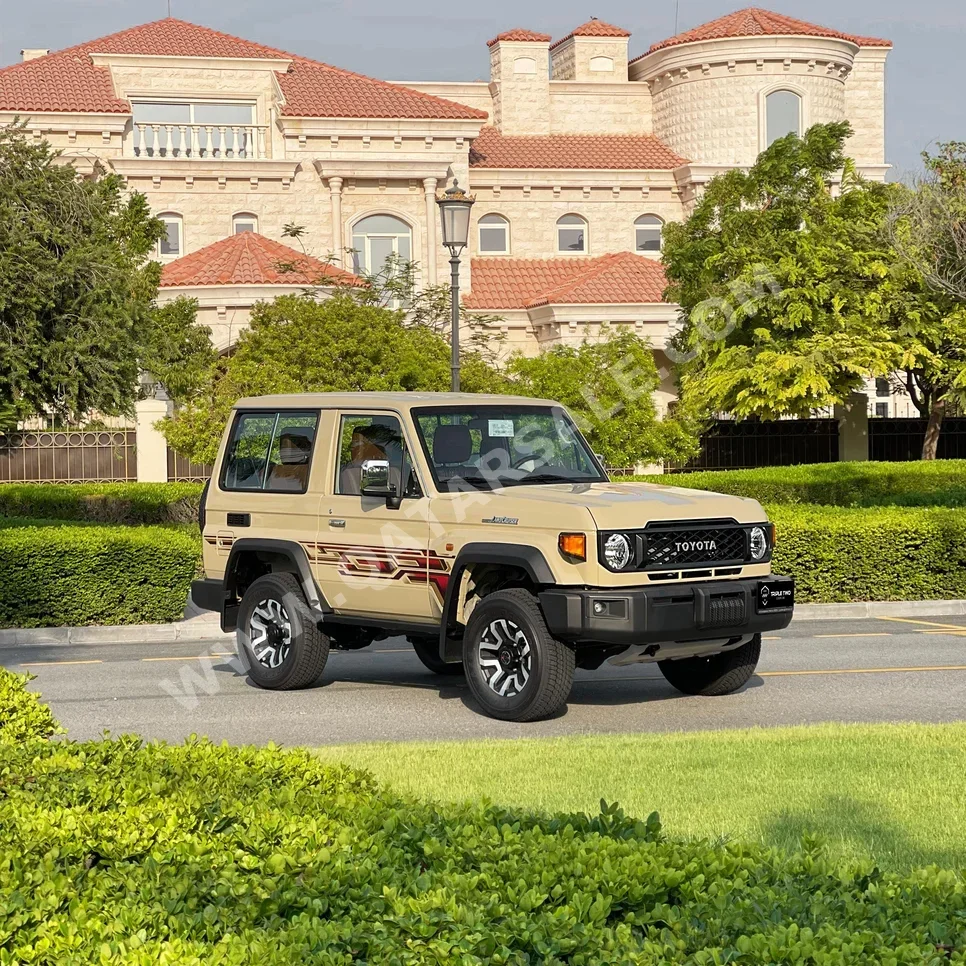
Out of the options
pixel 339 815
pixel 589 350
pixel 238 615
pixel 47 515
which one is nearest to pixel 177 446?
pixel 47 515

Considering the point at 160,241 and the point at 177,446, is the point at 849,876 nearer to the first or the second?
the point at 177,446

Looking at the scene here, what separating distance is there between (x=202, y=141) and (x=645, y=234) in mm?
14822

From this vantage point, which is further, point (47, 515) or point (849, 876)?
point (47, 515)

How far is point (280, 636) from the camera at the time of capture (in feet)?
39.3

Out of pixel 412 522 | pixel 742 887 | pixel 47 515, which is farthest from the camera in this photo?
pixel 47 515

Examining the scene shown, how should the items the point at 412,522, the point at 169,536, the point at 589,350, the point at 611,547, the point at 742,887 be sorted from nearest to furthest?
the point at 742,887, the point at 611,547, the point at 412,522, the point at 169,536, the point at 589,350

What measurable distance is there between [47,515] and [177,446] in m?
2.68

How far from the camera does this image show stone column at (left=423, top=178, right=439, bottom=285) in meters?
43.9

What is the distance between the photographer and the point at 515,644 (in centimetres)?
1036

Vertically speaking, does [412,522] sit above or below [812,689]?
above

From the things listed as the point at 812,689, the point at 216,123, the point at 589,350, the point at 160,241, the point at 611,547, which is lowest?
the point at 812,689

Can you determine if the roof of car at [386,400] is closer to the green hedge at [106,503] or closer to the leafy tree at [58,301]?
the leafy tree at [58,301]

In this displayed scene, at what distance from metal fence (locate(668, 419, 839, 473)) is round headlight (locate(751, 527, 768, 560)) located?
2432cm

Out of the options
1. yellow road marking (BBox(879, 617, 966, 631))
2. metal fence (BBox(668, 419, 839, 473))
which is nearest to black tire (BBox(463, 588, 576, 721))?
yellow road marking (BBox(879, 617, 966, 631))
